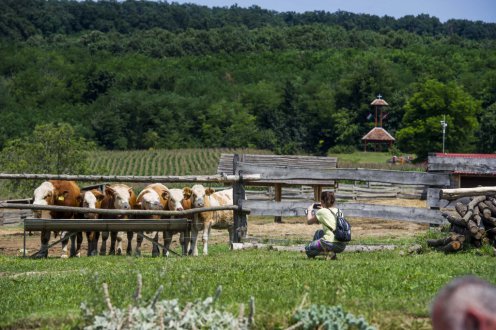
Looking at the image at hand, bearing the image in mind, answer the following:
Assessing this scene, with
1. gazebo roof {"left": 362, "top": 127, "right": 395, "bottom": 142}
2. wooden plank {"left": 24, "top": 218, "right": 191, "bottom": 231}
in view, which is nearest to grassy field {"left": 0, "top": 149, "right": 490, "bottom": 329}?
wooden plank {"left": 24, "top": 218, "right": 191, "bottom": 231}

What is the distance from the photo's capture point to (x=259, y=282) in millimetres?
10727

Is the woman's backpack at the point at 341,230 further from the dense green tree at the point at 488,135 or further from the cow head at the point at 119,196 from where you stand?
the dense green tree at the point at 488,135

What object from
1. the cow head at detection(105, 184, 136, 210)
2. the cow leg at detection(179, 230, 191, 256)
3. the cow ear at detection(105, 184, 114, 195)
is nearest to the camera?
the cow leg at detection(179, 230, 191, 256)

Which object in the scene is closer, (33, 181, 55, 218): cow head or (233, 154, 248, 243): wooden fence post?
(233, 154, 248, 243): wooden fence post

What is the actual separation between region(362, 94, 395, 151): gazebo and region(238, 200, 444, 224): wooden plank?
100120mm

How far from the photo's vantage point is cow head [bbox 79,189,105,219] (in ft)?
68.1

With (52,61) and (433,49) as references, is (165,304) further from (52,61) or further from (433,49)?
(433,49)

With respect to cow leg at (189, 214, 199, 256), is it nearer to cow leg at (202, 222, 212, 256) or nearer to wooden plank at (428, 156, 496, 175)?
cow leg at (202, 222, 212, 256)

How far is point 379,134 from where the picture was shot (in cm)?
12100

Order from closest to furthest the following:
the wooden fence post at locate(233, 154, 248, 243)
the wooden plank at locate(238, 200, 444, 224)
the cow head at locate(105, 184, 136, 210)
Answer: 1. the wooden plank at locate(238, 200, 444, 224)
2. the wooden fence post at locate(233, 154, 248, 243)
3. the cow head at locate(105, 184, 136, 210)

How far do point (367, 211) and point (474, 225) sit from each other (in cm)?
432

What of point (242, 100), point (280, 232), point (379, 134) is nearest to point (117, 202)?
point (280, 232)

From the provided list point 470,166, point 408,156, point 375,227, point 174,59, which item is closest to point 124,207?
point 470,166

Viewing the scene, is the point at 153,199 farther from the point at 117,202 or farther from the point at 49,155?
the point at 49,155
